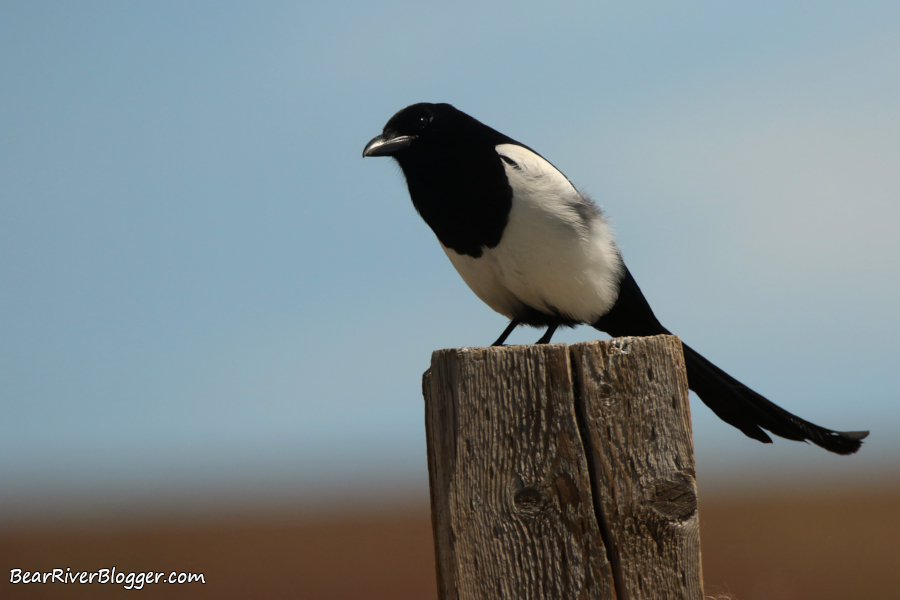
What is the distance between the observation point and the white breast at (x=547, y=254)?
123 inches

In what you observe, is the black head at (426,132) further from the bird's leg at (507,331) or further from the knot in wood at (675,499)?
the knot in wood at (675,499)

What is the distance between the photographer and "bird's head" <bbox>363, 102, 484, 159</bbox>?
3.46 m

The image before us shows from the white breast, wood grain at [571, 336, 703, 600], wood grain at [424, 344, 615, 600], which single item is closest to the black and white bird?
the white breast

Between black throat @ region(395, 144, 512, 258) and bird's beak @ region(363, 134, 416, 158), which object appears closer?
black throat @ region(395, 144, 512, 258)

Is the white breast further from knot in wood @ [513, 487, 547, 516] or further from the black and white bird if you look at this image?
knot in wood @ [513, 487, 547, 516]

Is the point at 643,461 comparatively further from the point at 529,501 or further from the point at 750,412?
the point at 750,412

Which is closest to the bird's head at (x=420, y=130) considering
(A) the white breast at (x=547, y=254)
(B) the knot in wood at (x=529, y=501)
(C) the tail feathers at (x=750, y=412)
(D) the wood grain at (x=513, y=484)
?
(A) the white breast at (x=547, y=254)

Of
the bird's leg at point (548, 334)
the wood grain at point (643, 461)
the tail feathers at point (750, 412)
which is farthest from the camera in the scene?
the bird's leg at point (548, 334)

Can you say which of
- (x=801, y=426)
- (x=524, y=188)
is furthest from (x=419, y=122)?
(x=801, y=426)

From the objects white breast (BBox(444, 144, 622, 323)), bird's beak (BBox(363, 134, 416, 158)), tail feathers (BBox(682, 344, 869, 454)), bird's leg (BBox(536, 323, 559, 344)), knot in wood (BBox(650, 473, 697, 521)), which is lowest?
knot in wood (BBox(650, 473, 697, 521))

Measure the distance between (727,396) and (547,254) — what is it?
3.13 ft

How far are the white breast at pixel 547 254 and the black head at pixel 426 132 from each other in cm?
18

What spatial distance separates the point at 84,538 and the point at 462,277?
37.9 feet

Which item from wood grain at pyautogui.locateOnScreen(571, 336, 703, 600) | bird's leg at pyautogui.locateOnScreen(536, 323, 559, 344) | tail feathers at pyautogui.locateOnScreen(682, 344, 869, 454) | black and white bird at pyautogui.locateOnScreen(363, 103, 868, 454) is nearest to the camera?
wood grain at pyautogui.locateOnScreen(571, 336, 703, 600)
